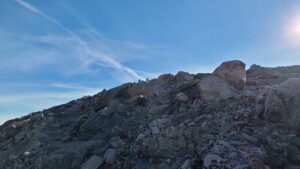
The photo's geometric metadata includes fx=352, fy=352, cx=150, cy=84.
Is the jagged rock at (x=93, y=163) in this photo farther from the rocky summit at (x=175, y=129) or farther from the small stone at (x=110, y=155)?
the small stone at (x=110, y=155)

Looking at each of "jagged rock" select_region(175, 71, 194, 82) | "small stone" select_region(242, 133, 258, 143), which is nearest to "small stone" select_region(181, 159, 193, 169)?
"small stone" select_region(242, 133, 258, 143)

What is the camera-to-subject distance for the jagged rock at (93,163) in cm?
926

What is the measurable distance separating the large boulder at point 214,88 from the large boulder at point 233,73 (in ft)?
1.16

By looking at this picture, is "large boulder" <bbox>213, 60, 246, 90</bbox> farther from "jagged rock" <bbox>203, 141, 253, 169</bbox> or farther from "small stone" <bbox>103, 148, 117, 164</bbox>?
"small stone" <bbox>103, 148, 117, 164</bbox>

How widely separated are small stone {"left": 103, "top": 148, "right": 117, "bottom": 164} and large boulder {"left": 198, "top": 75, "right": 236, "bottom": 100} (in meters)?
3.09

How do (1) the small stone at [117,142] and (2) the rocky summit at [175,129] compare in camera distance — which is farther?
(1) the small stone at [117,142]

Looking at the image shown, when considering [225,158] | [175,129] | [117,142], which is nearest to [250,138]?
[225,158]

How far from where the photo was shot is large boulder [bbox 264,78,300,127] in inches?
314

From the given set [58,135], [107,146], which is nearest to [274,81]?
[107,146]

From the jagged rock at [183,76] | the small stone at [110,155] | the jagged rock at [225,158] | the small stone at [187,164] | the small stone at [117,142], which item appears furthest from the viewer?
the jagged rock at [183,76]

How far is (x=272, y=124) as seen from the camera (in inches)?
322

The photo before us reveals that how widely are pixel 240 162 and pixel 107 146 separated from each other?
4.19 metres

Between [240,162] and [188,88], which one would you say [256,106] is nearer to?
[240,162]

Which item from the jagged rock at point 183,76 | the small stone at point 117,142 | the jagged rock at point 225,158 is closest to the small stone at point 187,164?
the jagged rock at point 225,158
